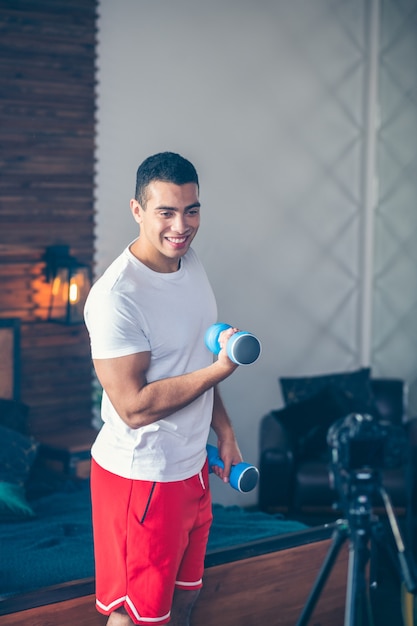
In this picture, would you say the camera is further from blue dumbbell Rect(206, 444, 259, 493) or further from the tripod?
blue dumbbell Rect(206, 444, 259, 493)

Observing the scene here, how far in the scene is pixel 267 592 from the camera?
2.77m

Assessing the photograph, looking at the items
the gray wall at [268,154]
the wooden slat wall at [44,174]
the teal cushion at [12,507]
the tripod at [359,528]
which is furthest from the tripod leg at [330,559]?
the gray wall at [268,154]

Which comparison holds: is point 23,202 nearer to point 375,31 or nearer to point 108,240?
point 108,240

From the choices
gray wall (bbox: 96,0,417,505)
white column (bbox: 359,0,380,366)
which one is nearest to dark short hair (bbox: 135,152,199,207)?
gray wall (bbox: 96,0,417,505)

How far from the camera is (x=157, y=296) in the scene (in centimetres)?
202

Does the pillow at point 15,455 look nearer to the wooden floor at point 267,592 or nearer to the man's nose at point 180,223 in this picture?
the wooden floor at point 267,592

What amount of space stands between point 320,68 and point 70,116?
5.04ft

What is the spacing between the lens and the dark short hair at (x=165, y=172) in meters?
2.02

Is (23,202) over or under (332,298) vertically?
over

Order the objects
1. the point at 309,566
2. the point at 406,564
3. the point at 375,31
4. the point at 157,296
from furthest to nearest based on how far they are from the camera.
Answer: the point at 375,31
the point at 309,566
the point at 157,296
the point at 406,564

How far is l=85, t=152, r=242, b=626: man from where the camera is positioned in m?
1.95

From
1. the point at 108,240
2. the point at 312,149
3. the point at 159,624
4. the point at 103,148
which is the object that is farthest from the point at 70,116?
the point at 159,624

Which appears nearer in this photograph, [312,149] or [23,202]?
[23,202]

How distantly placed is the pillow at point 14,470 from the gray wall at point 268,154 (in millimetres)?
1088
